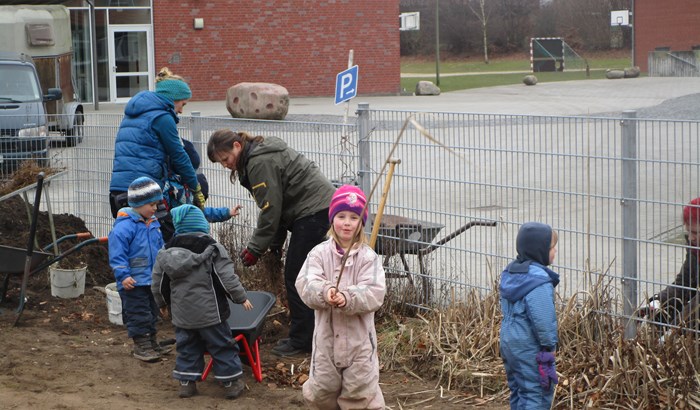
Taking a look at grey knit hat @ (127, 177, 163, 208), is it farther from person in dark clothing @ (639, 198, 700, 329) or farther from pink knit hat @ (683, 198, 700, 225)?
pink knit hat @ (683, 198, 700, 225)

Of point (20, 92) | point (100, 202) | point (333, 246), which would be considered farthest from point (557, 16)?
point (333, 246)

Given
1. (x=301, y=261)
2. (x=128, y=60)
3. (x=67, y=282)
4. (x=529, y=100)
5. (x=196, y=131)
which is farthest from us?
(x=128, y=60)

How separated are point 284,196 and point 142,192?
963 millimetres

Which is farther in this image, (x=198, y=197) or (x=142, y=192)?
(x=198, y=197)

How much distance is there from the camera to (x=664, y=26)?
52500mm

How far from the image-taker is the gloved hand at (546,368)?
4790mm

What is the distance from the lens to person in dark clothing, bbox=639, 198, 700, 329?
17.9ft

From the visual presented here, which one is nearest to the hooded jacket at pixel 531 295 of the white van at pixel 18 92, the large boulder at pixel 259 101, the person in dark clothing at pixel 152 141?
the person in dark clothing at pixel 152 141

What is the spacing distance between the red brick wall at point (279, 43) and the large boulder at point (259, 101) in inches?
399

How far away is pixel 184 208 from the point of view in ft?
20.0

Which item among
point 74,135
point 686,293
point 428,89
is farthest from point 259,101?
point 686,293

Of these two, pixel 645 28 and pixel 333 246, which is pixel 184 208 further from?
pixel 645 28

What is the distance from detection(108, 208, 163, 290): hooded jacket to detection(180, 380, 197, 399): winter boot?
38.8 inches

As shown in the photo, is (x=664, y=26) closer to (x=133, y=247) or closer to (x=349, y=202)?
(x=133, y=247)
